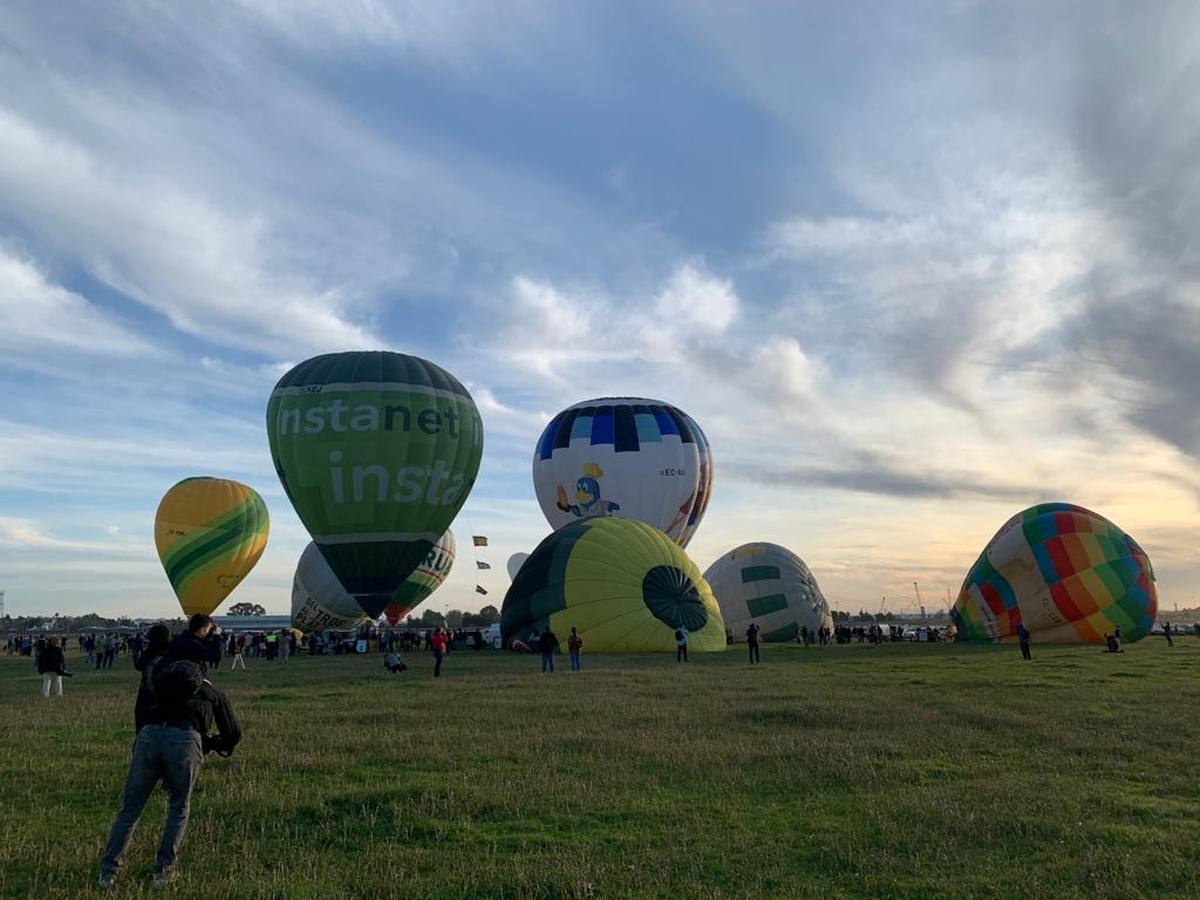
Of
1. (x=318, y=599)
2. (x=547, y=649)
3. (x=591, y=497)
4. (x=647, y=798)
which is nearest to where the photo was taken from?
(x=647, y=798)

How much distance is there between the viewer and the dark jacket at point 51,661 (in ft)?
58.1

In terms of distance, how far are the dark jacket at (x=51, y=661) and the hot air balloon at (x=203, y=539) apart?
34.3 metres

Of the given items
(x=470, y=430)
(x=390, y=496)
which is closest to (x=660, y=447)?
(x=470, y=430)

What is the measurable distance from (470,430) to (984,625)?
2226 centimetres

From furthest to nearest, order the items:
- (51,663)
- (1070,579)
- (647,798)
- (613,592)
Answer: (1070,579) < (613,592) < (51,663) < (647,798)

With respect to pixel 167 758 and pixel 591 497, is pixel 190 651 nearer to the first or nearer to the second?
pixel 167 758

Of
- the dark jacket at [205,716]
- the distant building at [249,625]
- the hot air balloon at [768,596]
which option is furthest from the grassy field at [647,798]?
the distant building at [249,625]

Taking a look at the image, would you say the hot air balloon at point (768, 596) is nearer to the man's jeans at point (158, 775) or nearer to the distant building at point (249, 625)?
the man's jeans at point (158, 775)

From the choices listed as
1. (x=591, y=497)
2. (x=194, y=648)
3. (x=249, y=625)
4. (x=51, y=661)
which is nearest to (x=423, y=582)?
(x=591, y=497)

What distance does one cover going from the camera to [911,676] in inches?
802

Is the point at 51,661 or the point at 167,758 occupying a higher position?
the point at 51,661

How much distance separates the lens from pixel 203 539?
50.6 meters

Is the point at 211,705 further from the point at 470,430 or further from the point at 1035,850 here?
the point at 470,430

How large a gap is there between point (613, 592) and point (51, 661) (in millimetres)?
16161
